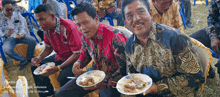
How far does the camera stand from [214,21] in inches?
72.3

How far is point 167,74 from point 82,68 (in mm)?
985

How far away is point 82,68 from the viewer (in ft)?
5.98

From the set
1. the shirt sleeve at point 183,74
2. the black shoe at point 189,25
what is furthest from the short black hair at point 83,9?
the black shoe at point 189,25

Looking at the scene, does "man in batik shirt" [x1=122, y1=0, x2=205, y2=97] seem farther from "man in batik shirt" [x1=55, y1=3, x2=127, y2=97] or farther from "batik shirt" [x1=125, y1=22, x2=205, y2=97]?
"man in batik shirt" [x1=55, y1=3, x2=127, y2=97]

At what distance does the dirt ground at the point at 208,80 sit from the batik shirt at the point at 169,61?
42.7 inches

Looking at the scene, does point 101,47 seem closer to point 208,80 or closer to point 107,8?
point 208,80

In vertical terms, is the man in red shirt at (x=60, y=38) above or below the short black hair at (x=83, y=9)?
below

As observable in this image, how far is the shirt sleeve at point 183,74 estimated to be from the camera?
0.97 meters

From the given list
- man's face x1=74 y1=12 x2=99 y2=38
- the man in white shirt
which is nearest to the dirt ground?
the man in white shirt

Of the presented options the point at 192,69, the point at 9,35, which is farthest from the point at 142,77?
the point at 9,35

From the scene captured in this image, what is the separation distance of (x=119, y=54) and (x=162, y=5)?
906mm

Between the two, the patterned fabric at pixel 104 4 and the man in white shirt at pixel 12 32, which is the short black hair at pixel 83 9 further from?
the man in white shirt at pixel 12 32

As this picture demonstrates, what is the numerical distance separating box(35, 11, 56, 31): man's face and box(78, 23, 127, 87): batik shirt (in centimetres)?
55

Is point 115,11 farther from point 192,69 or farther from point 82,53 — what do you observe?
point 192,69
